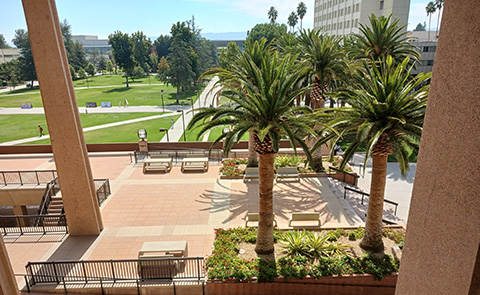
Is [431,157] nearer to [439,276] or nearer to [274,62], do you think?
[439,276]

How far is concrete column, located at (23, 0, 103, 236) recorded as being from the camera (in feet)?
38.6

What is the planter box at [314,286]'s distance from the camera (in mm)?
10906

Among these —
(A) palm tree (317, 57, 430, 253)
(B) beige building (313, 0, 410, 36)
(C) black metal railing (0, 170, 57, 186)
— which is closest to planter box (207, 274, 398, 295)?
(A) palm tree (317, 57, 430, 253)

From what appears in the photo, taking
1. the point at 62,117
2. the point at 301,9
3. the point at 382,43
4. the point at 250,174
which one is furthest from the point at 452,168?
the point at 301,9

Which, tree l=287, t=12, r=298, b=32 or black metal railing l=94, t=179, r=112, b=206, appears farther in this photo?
tree l=287, t=12, r=298, b=32

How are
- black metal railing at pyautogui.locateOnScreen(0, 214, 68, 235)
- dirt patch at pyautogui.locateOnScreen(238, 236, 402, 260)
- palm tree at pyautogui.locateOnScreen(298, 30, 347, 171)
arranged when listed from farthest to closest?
1. palm tree at pyautogui.locateOnScreen(298, 30, 347, 171)
2. black metal railing at pyautogui.locateOnScreen(0, 214, 68, 235)
3. dirt patch at pyautogui.locateOnScreen(238, 236, 402, 260)

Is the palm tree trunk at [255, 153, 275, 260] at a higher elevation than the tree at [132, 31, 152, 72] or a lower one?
lower

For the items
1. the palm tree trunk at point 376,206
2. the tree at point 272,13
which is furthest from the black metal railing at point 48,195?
the tree at point 272,13

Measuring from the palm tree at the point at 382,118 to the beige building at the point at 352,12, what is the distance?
44900mm

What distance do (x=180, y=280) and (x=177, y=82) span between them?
5994cm

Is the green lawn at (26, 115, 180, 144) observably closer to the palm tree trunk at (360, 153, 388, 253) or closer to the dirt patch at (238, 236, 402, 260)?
the dirt patch at (238, 236, 402, 260)

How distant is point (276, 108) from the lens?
10.6 m

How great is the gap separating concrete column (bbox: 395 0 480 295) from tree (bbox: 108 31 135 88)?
3429 inches

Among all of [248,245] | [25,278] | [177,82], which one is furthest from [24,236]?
[177,82]
